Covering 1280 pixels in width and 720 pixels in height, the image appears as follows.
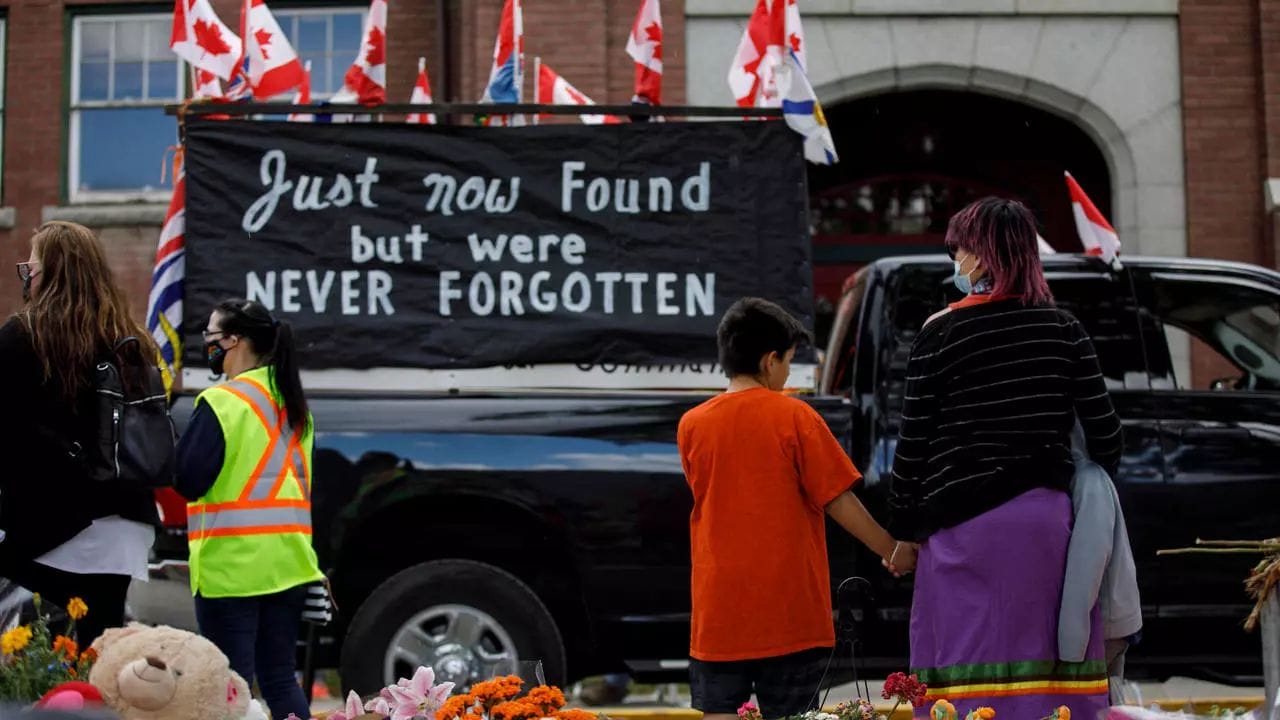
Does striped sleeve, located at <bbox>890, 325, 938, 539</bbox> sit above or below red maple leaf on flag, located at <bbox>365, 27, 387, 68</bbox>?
below

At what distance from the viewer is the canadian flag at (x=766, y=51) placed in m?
7.24

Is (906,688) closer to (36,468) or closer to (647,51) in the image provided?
(36,468)

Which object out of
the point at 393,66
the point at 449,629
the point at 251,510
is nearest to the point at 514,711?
the point at 251,510

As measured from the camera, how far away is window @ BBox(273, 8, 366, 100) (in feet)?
42.1

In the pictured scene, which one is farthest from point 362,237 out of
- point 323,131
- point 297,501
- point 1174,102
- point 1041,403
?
point 1174,102

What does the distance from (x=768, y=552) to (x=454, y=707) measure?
4.71ft

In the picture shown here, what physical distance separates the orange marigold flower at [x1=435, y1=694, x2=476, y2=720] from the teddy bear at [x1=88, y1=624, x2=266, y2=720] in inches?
19.2

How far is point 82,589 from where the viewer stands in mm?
4711

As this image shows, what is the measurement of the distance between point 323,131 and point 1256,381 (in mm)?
4269

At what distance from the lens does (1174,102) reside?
11938 mm

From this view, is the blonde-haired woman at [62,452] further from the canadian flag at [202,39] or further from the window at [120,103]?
the window at [120,103]

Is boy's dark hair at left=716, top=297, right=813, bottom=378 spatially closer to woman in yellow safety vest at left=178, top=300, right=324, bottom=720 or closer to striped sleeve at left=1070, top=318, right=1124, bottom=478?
striped sleeve at left=1070, top=318, right=1124, bottom=478

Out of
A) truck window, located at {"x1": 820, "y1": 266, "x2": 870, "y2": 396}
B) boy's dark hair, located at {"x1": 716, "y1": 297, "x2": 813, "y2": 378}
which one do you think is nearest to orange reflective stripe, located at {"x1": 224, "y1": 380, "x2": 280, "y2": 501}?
boy's dark hair, located at {"x1": 716, "y1": 297, "x2": 813, "y2": 378}

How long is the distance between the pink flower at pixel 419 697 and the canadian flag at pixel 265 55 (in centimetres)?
500
